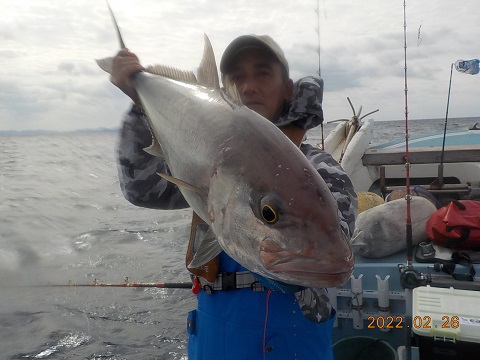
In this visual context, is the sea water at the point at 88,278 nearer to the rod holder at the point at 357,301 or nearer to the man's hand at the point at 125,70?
the man's hand at the point at 125,70

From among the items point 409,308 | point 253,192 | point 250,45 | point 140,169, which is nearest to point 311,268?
point 253,192

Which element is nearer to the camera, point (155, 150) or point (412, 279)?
A: point (155, 150)

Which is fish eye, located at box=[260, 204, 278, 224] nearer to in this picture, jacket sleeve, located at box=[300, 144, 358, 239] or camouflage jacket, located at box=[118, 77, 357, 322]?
jacket sleeve, located at box=[300, 144, 358, 239]

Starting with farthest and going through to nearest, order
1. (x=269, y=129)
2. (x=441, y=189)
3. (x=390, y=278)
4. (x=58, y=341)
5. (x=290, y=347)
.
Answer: (x=441, y=189) < (x=58, y=341) < (x=390, y=278) < (x=290, y=347) < (x=269, y=129)

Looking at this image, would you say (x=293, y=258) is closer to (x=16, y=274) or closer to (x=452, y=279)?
(x=452, y=279)

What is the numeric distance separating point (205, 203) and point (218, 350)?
104 centimetres

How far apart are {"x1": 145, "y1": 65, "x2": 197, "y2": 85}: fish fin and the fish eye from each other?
2.79ft

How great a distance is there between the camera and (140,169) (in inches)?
91.1

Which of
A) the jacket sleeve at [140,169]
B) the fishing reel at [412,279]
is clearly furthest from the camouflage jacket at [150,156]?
the fishing reel at [412,279]

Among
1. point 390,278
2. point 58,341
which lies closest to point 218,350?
point 390,278

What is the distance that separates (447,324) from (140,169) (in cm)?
212

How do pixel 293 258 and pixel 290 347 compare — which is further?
pixel 290 347

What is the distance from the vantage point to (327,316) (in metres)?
2.14

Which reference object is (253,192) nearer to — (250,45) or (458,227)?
(250,45)
